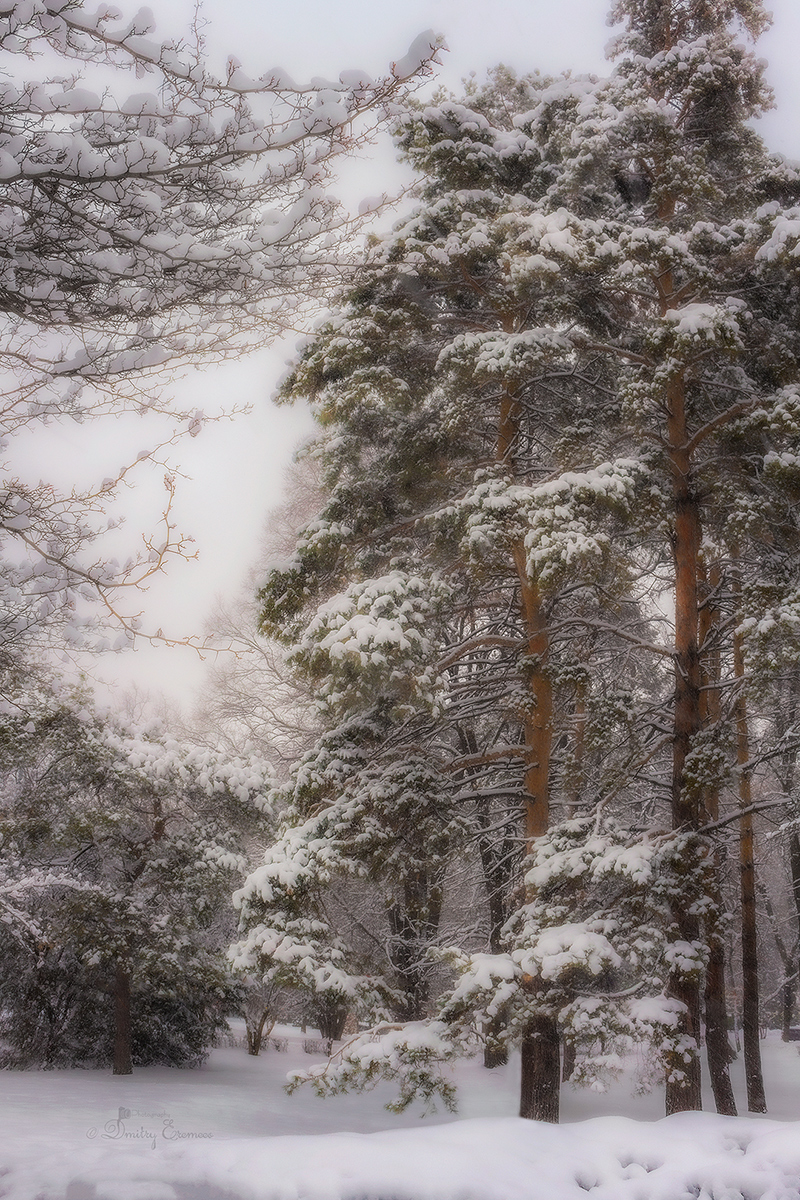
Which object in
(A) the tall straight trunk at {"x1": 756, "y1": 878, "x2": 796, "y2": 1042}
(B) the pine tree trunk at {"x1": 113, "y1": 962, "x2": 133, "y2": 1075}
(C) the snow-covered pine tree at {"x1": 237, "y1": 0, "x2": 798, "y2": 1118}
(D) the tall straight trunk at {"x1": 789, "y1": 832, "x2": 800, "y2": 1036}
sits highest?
(C) the snow-covered pine tree at {"x1": 237, "y1": 0, "x2": 798, "y2": 1118}

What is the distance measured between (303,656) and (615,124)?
5647 millimetres

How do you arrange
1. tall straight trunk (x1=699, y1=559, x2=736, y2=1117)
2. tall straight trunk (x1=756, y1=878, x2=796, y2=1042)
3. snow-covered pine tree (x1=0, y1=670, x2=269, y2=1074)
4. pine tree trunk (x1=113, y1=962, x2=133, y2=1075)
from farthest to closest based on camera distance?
tall straight trunk (x1=756, y1=878, x2=796, y2=1042) → pine tree trunk (x1=113, y1=962, x2=133, y2=1075) → snow-covered pine tree (x1=0, y1=670, x2=269, y2=1074) → tall straight trunk (x1=699, y1=559, x2=736, y2=1117)

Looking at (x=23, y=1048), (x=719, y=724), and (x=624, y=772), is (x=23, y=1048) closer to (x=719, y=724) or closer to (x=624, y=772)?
(x=624, y=772)

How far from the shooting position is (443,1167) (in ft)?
11.6

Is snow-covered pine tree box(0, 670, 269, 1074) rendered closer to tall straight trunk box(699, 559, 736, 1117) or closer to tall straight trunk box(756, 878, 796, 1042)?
tall straight trunk box(699, 559, 736, 1117)

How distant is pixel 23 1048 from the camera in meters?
12.8

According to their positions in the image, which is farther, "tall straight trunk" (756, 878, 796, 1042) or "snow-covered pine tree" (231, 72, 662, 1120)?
"tall straight trunk" (756, 878, 796, 1042)

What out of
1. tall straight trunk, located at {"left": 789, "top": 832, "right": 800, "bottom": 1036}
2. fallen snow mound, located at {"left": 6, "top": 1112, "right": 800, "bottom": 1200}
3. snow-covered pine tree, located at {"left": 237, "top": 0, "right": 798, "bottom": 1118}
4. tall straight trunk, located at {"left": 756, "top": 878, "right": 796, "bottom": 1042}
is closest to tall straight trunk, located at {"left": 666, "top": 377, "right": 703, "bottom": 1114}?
snow-covered pine tree, located at {"left": 237, "top": 0, "right": 798, "bottom": 1118}

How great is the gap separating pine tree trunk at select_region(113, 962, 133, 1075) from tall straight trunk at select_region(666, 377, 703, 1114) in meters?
8.15

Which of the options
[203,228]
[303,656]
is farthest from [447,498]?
[203,228]

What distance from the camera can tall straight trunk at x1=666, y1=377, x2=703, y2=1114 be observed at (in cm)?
674

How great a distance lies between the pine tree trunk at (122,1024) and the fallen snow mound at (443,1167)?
356 inches

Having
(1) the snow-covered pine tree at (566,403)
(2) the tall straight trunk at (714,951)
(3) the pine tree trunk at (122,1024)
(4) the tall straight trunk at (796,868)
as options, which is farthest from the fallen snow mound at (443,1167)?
(4) the tall straight trunk at (796,868)

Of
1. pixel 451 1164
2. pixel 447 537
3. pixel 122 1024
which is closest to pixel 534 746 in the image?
pixel 447 537
